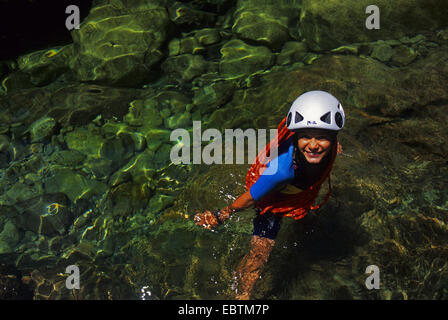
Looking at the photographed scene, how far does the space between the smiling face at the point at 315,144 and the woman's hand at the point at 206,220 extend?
157cm

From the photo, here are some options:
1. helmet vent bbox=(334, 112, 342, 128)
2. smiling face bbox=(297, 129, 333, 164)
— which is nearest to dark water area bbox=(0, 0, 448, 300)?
smiling face bbox=(297, 129, 333, 164)

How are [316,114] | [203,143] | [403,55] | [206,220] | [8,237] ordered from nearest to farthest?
[316,114] → [206,220] → [8,237] → [203,143] → [403,55]

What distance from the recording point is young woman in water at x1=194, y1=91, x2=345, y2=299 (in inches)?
124

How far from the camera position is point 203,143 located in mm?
5781

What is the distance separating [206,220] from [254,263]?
0.79m

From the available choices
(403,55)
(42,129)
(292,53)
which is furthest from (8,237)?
(403,55)

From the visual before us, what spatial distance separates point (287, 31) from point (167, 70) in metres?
2.55

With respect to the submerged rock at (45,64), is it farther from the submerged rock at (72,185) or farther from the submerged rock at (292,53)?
the submerged rock at (292,53)

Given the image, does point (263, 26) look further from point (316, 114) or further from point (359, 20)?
point (316, 114)

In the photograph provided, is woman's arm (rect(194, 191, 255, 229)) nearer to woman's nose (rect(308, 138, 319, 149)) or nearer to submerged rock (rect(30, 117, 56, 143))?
woman's nose (rect(308, 138, 319, 149))

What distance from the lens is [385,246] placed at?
403 centimetres

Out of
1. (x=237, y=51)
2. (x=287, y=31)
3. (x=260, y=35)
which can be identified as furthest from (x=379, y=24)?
(x=237, y=51)
